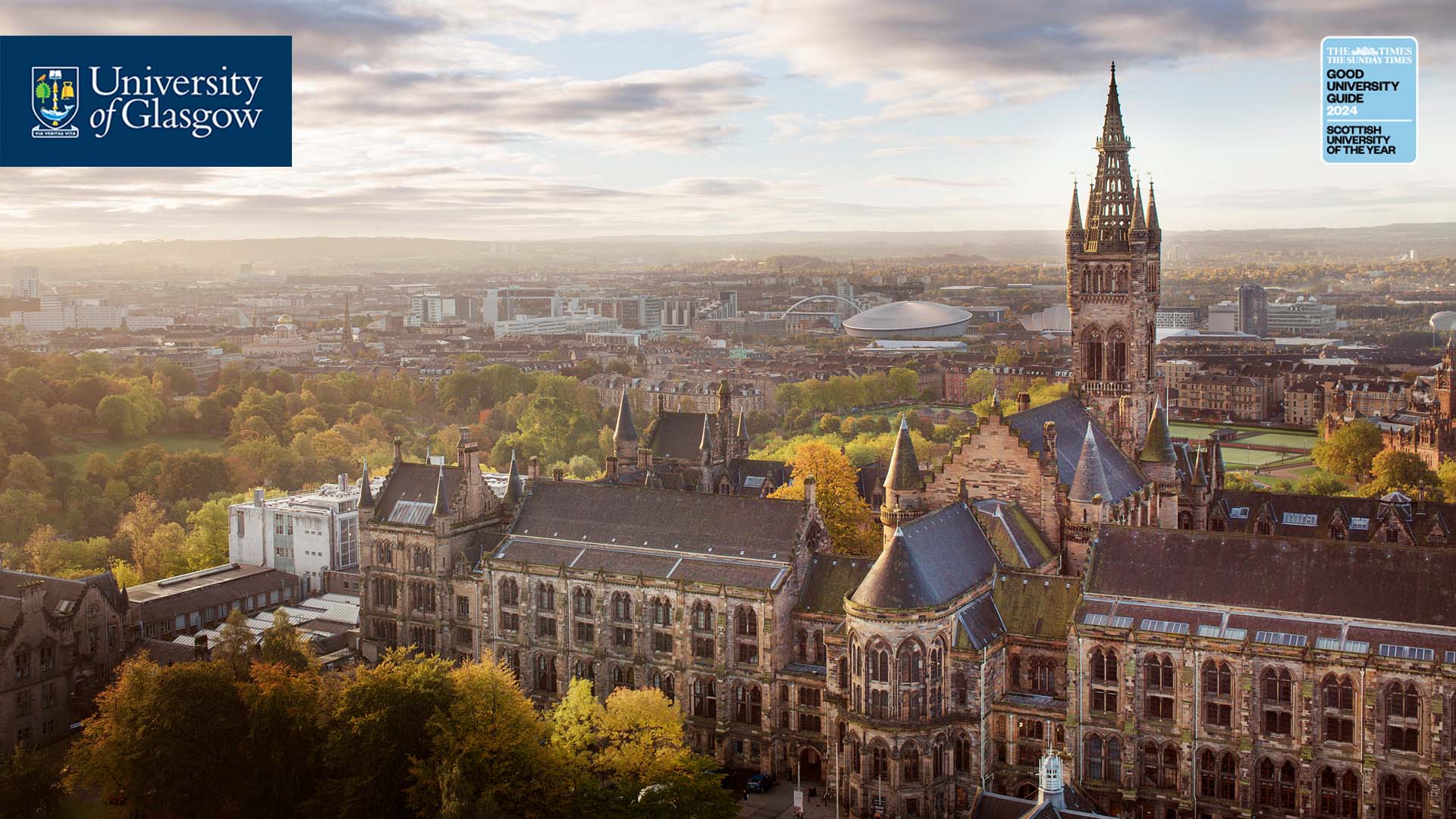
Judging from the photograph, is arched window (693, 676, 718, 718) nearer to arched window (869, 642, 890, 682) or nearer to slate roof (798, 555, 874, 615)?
slate roof (798, 555, 874, 615)

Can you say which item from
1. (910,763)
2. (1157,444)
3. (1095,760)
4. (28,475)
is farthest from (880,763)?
(28,475)

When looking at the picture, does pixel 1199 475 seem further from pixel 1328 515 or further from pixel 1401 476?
pixel 1401 476

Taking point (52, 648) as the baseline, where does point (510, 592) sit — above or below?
above

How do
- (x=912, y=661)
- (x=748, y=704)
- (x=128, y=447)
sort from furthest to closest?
(x=128, y=447)
(x=748, y=704)
(x=912, y=661)

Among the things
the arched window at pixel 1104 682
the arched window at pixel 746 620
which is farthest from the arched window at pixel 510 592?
the arched window at pixel 1104 682

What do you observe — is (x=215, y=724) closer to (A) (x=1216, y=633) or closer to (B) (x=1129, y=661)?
(B) (x=1129, y=661)
